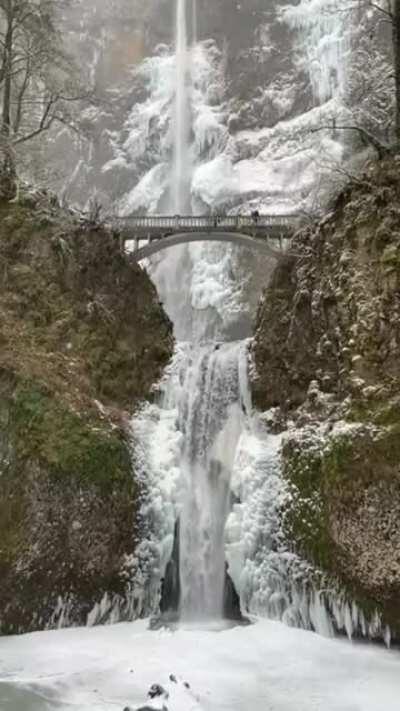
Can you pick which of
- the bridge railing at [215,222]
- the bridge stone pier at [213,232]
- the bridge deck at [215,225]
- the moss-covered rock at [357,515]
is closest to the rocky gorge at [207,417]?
the moss-covered rock at [357,515]

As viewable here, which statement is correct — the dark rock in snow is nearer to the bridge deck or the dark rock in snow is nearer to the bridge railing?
the bridge deck

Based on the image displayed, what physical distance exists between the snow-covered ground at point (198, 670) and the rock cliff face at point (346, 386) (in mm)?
962

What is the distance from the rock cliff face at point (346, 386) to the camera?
24.2 ft

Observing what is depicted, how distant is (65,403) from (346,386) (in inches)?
154

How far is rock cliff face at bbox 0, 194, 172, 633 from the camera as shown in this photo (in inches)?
306

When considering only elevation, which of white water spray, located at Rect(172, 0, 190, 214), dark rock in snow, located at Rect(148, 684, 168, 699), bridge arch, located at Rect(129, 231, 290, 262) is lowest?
dark rock in snow, located at Rect(148, 684, 168, 699)

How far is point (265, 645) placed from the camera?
23.6 feet

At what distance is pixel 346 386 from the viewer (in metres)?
8.29

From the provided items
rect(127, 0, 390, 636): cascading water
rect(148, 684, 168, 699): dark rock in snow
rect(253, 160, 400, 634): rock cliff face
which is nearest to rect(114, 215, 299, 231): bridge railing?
rect(127, 0, 390, 636): cascading water

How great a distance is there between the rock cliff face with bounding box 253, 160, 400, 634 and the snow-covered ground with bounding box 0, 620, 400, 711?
96 centimetres

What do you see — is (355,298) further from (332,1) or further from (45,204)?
(332,1)

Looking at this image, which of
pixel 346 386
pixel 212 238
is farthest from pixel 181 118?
pixel 346 386

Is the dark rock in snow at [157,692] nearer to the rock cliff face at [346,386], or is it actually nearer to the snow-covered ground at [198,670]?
the snow-covered ground at [198,670]

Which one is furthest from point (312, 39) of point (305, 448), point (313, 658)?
point (313, 658)
